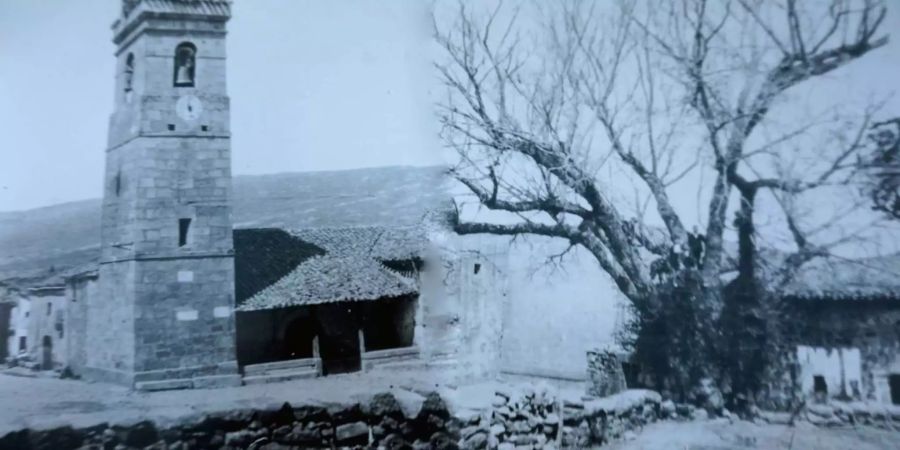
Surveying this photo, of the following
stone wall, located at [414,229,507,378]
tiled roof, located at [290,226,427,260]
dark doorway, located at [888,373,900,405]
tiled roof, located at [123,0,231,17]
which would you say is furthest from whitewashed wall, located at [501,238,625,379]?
tiled roof, located at [123,0,231,17]

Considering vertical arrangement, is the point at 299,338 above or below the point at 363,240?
below

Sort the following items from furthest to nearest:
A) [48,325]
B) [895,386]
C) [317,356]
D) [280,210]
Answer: [317,356], [48,325], [280,210], [895,386]

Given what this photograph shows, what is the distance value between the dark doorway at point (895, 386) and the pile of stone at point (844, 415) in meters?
0.05

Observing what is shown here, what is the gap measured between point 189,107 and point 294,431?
500 cm

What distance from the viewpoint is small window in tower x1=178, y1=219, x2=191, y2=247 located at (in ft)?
26.4

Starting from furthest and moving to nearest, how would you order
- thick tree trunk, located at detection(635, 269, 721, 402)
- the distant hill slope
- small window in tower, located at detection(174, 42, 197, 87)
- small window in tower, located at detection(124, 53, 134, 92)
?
small window in tower, located at detection(174, 42, 197, 87) < small window in tower, located at detection(124, 53, 134, 92) < the distant hill slope < thick tree trunk, located at detection(635, 269, 721, 402)

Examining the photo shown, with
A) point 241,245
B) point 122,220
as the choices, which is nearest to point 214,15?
point 122,220

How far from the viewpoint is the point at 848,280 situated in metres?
4.29

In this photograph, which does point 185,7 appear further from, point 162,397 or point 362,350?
point 362,350

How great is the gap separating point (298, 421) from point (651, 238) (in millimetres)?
2649

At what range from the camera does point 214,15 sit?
24.7 ft

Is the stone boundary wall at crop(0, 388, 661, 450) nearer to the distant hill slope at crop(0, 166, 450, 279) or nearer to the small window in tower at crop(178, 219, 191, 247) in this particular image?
the distant hill slope at crop(0, 166, 450, 279)

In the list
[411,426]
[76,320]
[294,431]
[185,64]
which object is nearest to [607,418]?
[411,426]

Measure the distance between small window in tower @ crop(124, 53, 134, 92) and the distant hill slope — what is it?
1.35 m
